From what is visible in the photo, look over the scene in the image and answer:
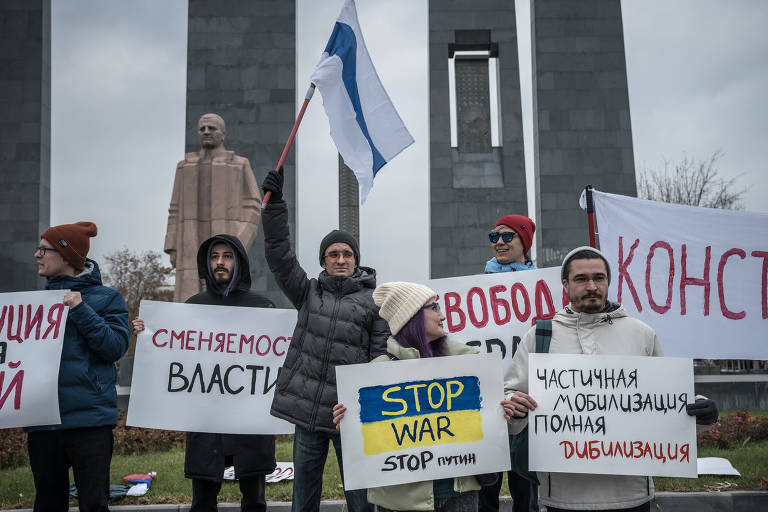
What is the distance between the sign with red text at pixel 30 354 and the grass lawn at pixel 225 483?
215 centimetres

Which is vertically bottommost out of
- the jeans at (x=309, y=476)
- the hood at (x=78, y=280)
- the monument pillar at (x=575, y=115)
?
the jeans at (x=309, y=476)

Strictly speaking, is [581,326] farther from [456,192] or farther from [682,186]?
[682,186]

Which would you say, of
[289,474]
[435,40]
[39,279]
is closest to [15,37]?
[39,279]

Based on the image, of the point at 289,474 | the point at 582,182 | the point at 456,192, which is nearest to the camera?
the point at 289,474

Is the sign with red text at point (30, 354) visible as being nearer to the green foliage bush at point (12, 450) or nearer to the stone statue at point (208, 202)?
the green foliage bush at point (12, 450)

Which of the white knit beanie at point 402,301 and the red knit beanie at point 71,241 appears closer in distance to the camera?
the white knit beanie at point 402,301

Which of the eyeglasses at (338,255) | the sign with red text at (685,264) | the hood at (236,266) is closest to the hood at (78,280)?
the hood at (236,266)

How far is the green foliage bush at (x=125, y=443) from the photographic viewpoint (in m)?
7.79

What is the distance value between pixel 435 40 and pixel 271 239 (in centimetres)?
1348

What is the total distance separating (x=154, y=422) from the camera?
4613 mm

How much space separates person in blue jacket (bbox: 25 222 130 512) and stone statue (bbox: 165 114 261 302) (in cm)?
513

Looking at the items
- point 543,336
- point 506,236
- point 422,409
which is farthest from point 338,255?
point 506,236

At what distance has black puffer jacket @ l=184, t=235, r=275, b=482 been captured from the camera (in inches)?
167

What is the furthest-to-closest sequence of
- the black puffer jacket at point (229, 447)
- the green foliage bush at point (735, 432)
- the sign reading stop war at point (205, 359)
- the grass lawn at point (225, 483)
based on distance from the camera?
the green foliage bush at point (735, 432)
the grass lawn at point (225, 483)
the sign reading stop war at point (205, 359)
the black puffer jacket at point (229, 447)
